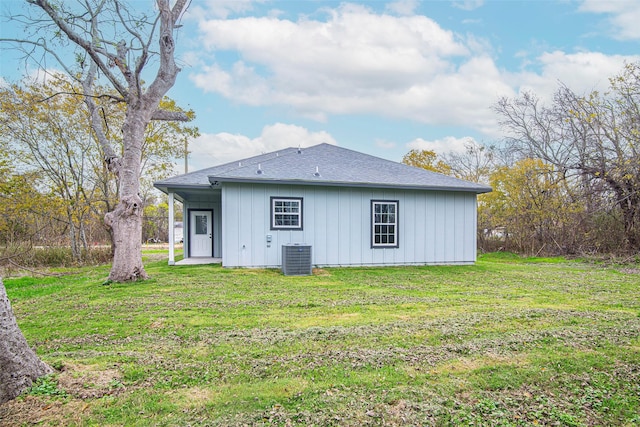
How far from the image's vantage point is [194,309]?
5.00 metres

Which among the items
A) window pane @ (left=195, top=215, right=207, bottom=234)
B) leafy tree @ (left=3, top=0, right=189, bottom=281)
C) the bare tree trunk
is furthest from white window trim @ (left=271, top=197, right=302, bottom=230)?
the bare tree trunk

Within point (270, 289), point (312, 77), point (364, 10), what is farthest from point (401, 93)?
point (270, 289)

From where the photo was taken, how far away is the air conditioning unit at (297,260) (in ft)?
28.8

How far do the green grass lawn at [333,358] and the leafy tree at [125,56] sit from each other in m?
1.69

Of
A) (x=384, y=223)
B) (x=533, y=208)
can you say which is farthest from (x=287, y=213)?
(x=533, y=208)

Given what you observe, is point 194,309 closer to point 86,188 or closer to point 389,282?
point 389,282

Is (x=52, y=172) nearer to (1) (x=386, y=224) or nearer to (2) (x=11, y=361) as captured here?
(1) (x=386, y=224)

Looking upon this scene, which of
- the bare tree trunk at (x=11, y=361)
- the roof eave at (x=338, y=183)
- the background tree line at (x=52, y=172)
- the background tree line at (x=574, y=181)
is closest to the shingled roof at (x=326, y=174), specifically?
the roof eave at (x=338, y=183)

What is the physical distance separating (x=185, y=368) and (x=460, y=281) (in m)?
6.33

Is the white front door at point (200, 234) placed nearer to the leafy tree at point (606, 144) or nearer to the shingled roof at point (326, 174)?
the shingled roof at point (326, 174)

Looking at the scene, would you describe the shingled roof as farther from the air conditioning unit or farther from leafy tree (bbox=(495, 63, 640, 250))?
leafy tree (bbox=(495, 63, 640, 250))

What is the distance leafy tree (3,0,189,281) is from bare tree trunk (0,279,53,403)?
5.16 m

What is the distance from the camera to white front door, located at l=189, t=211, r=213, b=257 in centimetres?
1260

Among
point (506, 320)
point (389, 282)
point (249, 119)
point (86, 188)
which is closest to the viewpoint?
point (506, 320)
